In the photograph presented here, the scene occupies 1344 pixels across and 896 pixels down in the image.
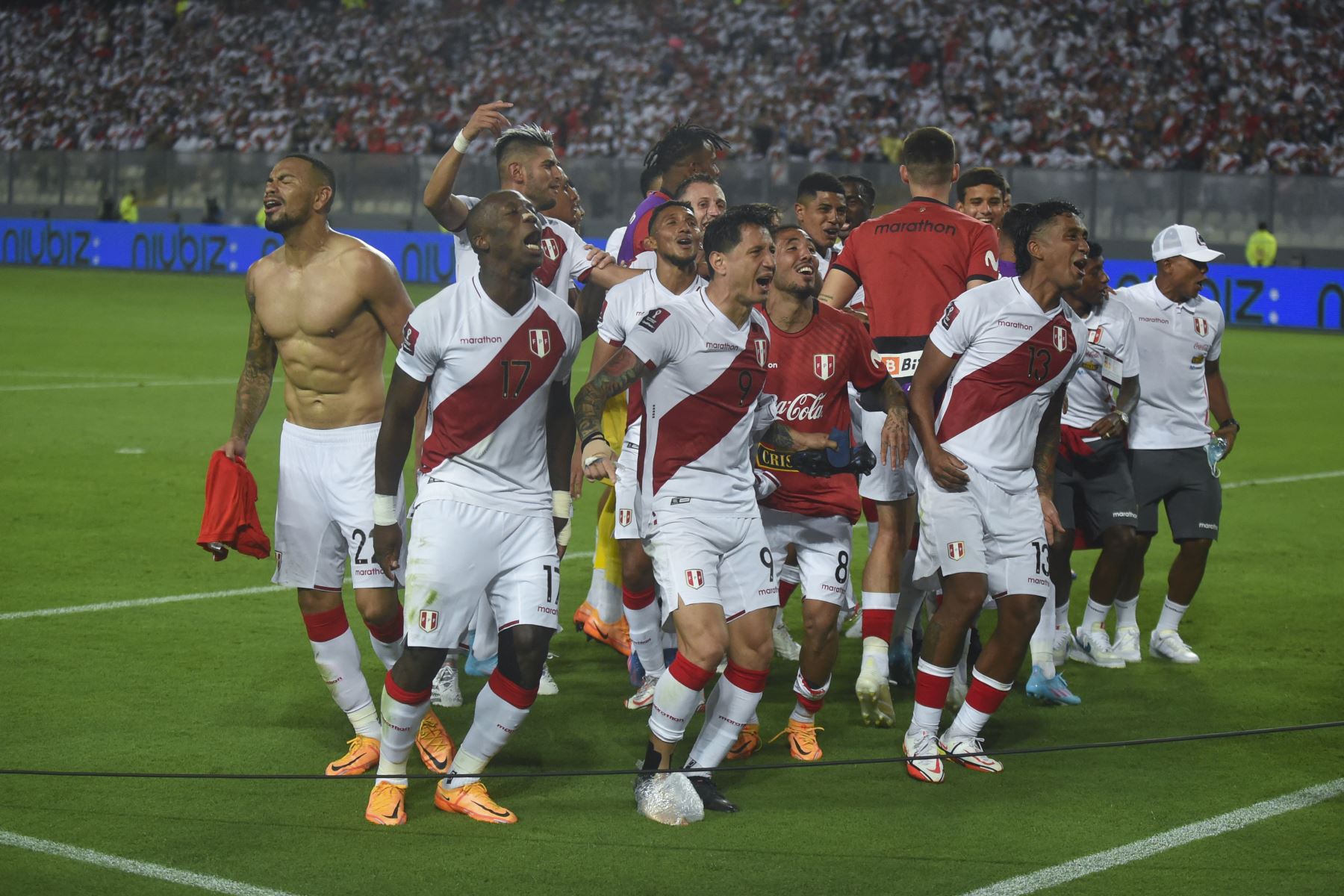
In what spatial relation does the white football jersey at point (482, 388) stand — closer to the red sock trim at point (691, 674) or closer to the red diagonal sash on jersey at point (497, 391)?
the red diagonal sash on jersey at point (497, 391)

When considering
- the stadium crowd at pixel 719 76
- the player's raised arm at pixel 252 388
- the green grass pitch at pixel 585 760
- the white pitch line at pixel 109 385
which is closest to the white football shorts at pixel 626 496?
the green grass pitch at pixel 585 760

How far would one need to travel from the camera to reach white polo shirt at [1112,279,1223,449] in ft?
28.0

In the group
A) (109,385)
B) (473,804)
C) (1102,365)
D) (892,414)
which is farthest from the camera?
(109,385)

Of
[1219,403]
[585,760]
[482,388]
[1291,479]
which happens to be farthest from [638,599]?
[1291,479]

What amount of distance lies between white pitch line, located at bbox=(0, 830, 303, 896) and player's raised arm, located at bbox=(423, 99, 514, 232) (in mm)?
2955

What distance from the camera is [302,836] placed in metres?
5.51

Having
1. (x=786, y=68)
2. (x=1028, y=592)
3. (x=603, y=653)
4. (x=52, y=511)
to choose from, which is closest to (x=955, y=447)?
(x=1028, y=592)

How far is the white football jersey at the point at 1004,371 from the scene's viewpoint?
6.47 meters

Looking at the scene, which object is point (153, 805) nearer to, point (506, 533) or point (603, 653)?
point (506, 533)

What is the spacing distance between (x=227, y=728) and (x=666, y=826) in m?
2.15

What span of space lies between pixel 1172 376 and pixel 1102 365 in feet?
2.17

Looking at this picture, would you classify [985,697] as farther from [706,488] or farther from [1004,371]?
[706,488]

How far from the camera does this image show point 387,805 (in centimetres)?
568

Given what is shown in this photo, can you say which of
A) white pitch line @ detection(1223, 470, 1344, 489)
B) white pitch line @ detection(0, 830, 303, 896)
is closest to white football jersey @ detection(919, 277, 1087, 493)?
white pitch line @ detection(0, 830, 303, 896)
